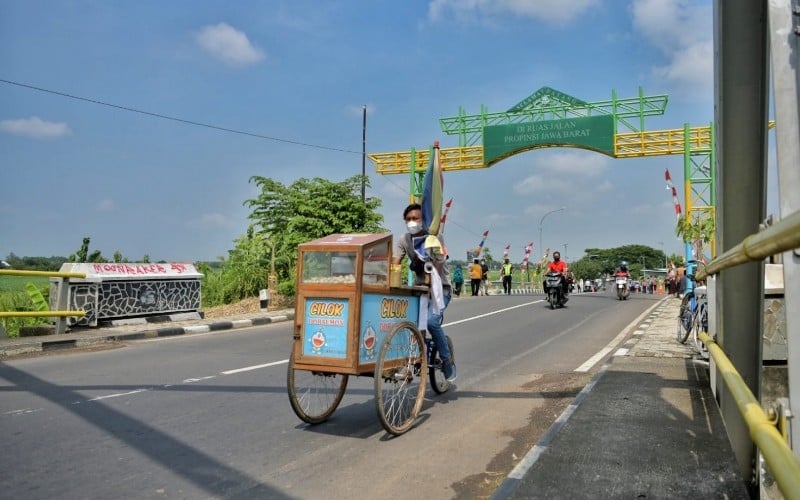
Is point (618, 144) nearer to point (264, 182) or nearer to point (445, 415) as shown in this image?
point (264, 182)

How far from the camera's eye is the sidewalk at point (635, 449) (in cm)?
336

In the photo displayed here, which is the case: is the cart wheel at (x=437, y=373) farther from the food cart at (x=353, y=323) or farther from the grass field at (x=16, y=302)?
the grass field at (x=16, y=302)

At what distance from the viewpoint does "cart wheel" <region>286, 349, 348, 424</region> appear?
5.33m

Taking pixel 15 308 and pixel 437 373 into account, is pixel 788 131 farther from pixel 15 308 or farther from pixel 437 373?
pixel 15 308

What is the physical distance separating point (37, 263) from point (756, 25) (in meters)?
19.8

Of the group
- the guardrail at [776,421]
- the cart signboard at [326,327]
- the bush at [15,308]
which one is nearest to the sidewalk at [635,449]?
the guardrail at [776,421]

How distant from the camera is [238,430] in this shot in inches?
206

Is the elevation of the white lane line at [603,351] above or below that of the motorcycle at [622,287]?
below

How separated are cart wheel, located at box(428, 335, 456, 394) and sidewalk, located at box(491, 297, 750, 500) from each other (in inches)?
56.5

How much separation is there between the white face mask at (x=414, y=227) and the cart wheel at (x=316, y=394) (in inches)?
59.4

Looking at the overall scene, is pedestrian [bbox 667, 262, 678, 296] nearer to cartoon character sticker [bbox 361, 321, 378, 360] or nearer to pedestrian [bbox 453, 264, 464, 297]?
pedestrian [bbox 453, 264, 464, 297]

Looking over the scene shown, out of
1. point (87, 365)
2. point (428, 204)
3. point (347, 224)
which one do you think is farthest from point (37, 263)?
point (428, 204)

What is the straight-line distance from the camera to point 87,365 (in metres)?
8.53

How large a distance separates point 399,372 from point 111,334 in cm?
830
